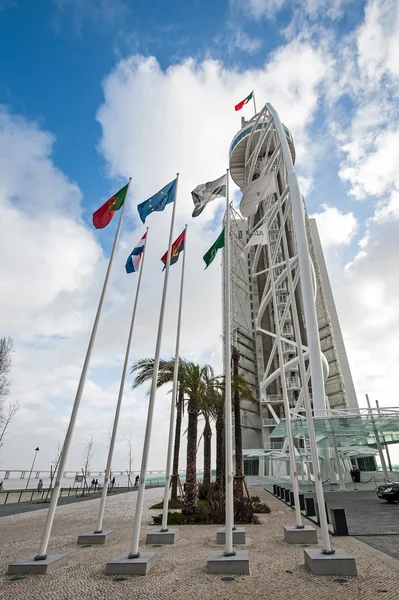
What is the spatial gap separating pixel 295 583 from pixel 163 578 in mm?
2470

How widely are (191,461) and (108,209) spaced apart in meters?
12.0

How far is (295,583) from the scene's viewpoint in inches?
239

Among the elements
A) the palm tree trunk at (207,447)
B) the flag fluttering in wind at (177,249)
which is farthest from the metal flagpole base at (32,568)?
the palm tree trunk at (207,447)

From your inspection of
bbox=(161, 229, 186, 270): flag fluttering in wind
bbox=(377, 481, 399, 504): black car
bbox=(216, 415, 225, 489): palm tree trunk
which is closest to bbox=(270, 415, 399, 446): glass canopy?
bbox=(377, 481, 399, 504): black car

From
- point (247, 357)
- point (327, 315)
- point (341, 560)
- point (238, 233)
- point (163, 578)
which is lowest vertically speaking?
point (163, 578)

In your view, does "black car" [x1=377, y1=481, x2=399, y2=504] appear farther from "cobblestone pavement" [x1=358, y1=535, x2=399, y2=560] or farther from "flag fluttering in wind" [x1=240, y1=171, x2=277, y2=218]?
"flag fluttering in wind" [x1=240, y1=171, x2=277, y2=218]

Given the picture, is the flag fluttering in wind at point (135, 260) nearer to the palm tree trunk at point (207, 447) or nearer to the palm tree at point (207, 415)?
the palm tree at point (207, 415)

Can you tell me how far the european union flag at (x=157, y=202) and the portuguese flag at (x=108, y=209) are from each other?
74 centimetres

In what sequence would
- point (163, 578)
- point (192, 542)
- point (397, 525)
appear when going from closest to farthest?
point (163, 578) < point (192, 542) < point (397, 525)

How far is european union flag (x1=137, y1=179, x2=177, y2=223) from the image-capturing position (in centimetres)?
1224

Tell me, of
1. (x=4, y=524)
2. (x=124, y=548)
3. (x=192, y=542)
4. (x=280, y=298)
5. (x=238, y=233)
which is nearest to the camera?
(x=124, y=548)

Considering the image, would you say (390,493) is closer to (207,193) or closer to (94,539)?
(94,539)

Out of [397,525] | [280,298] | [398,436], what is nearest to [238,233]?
[280,298]

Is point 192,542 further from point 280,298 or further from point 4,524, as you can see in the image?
point 280,298
